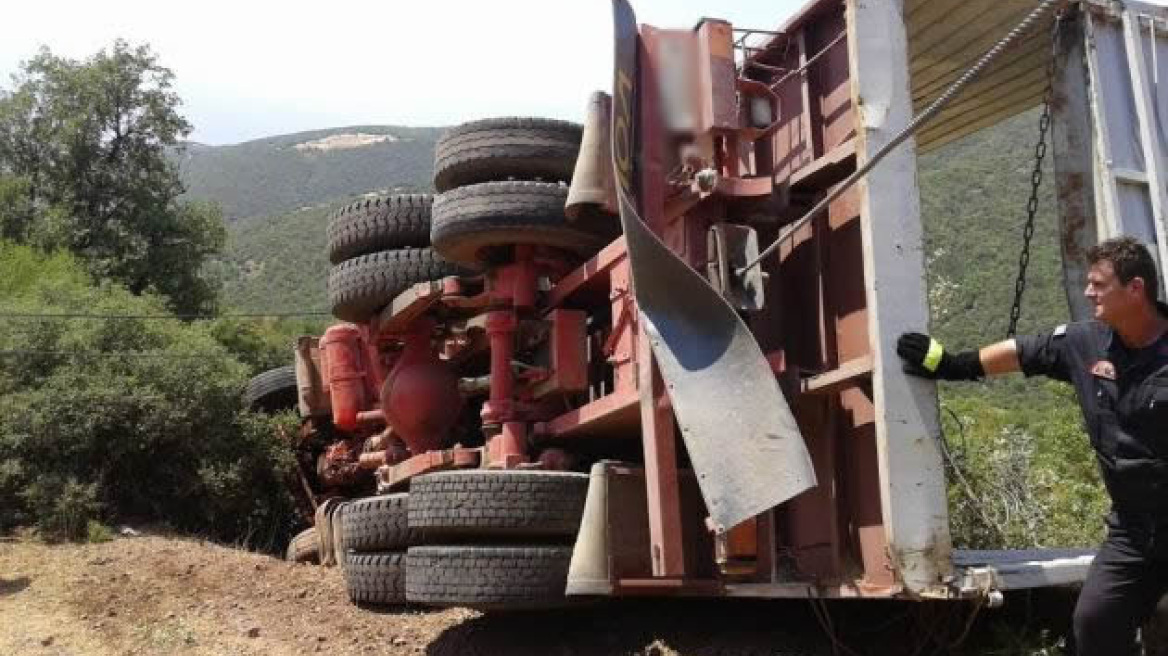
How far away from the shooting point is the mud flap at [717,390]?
4.27 m

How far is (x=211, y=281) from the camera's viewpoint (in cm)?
2862

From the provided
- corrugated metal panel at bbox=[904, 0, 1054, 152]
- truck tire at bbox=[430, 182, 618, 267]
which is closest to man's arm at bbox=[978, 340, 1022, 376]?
Result: corrugated metal panel at bbox=[904, 0, 1054, 152]

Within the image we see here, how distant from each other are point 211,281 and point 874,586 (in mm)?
26252

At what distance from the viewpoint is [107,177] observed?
95.5 ft

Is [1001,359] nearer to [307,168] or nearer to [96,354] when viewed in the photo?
[96,354]

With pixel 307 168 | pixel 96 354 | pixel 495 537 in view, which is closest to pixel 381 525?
pixel 495 537

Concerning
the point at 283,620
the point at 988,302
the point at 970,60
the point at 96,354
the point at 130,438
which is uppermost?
the point at 988,302

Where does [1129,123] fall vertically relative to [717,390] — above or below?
above

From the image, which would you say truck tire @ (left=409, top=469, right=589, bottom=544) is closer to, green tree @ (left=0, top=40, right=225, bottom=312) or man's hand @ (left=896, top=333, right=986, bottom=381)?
man's hand @ (left=896, top=333, right=986, bottom=381)

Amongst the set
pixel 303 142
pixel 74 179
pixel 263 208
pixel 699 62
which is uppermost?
pixel 303 142

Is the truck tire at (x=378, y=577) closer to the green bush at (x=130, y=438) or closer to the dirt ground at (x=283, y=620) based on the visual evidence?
the dirt ground at (x=283, y=620)

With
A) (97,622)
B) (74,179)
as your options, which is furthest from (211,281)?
(97,622)

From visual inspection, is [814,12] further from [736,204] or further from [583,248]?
[583,248]

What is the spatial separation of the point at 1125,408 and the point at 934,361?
28.9 inches
